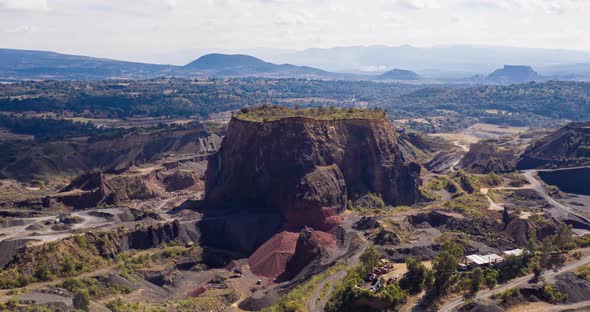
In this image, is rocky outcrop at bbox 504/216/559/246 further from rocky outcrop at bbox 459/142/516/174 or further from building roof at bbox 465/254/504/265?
rocky outcrop at bbox 459/142/516/174

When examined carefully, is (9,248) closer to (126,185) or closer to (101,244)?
(101,244)

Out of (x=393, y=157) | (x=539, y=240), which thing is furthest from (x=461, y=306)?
(x=393, y=157)

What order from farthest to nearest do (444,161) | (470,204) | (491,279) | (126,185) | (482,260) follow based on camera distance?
(444,161), (126,185), (470,204), (482,260), (491,279)

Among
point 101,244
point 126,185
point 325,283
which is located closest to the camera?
point 325,283

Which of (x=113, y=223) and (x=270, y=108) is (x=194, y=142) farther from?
(x=113, y=223)

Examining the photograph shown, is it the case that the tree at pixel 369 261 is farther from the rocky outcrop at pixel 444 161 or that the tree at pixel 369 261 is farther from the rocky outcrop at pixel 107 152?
the rocky outcrop at pixel 107 152

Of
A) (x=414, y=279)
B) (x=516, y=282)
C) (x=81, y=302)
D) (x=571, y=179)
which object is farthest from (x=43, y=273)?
(x=571, y=179)

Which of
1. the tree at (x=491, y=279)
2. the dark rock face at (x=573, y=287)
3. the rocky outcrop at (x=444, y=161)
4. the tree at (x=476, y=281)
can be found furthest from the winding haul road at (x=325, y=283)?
the rocky outcrop at (x=444, y=161)
